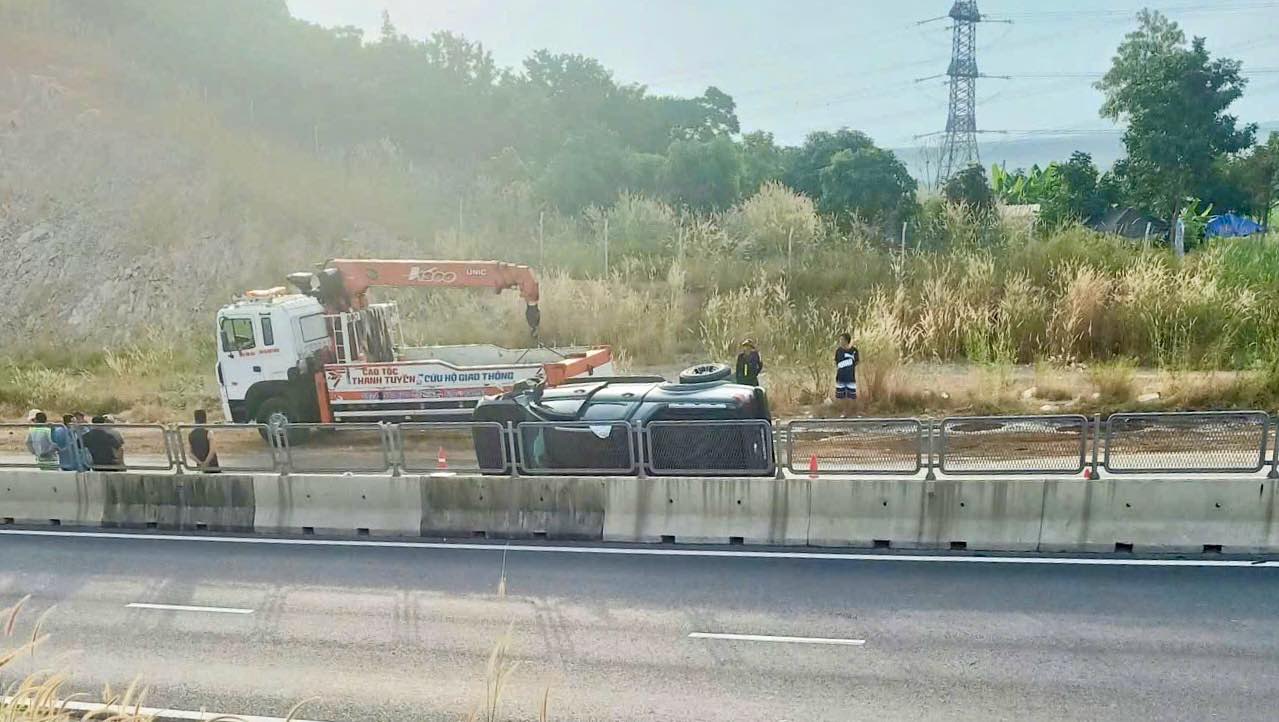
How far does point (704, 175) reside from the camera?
38.2 meters

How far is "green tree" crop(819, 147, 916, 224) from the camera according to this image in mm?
29531

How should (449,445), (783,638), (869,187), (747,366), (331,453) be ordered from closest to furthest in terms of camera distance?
1. (783,638)
2. (331,453)
3. (449,445)
4. (747,366)
5. (869,187)

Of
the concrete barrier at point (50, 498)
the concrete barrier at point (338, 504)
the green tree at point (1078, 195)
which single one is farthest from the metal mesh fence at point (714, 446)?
the green tree at point (1078, 195)

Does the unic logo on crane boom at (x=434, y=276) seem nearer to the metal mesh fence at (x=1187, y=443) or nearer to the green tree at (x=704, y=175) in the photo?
the metal mesh fence at (x=1187, y=443)

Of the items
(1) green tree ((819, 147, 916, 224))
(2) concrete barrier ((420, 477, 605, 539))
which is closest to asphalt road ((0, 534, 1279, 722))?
(2) concrete barrier ((420, 477, 605, 539))

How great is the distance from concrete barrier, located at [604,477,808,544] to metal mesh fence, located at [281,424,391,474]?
10.1 feet

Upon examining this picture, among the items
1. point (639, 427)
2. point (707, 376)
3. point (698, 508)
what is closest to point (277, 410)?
point (639, 427)

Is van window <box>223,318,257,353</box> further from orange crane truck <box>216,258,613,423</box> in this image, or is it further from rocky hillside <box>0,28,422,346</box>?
rocky hillside <box>0,28,422,346</box>

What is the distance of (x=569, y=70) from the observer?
51.8 m

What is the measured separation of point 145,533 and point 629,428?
6.72m

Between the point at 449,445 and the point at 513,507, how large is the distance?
5.73 ft

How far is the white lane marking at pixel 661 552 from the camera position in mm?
8031

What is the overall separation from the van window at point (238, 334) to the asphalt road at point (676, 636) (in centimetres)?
596

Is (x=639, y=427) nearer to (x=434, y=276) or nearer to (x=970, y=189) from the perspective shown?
(x=434, y=276)
